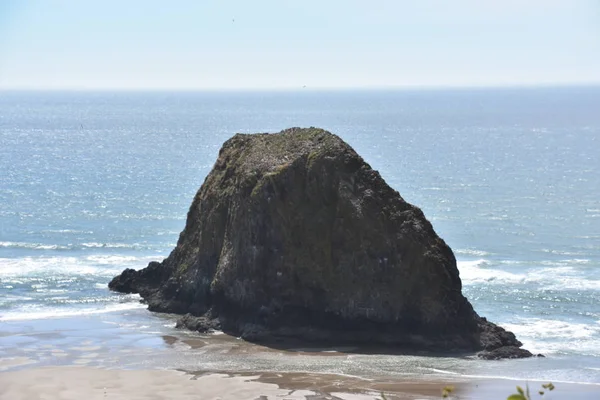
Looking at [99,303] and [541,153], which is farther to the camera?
[541,153]

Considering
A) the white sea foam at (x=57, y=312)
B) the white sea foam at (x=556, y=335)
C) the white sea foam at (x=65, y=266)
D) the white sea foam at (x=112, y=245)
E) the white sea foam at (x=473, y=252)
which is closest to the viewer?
the white sea foam at (x=556, y=335)

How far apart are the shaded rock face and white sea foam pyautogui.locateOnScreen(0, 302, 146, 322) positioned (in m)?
3.80

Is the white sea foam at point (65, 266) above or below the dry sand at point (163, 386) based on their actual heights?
above

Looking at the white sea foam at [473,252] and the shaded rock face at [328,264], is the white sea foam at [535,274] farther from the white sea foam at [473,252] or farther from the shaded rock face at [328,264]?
the shaded rock face at [328,264]

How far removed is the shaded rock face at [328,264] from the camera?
43.6m

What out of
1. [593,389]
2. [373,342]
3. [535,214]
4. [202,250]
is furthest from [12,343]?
[535,214]

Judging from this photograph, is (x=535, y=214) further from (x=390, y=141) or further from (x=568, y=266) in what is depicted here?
(x=390, y=141)

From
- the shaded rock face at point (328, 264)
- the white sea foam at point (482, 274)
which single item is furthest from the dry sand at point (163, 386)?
the white sea foam at point (482, 274)

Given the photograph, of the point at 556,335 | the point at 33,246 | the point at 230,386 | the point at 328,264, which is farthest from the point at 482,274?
the point at 33,246

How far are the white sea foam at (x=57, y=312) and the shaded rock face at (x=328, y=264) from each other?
12.5 ft

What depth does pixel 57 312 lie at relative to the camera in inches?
1999

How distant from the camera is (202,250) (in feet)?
165

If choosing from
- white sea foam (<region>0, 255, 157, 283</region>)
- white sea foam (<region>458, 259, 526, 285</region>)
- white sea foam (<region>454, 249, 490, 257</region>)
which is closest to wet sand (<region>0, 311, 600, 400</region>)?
white sea foam (<region>0, 255, 157, 283</region>)

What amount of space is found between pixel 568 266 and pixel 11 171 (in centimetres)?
7033
